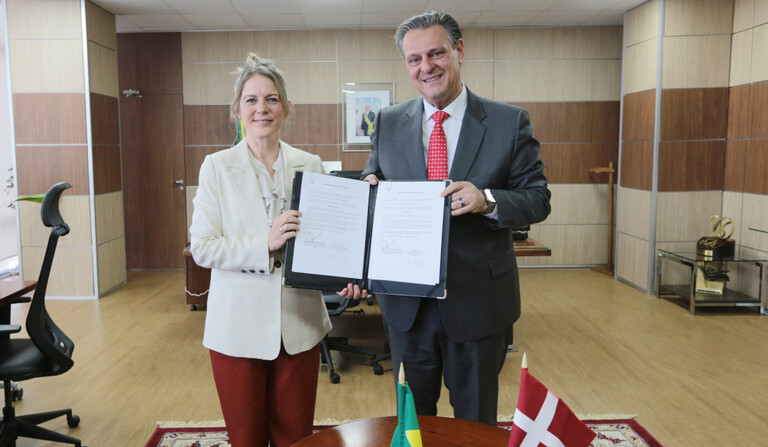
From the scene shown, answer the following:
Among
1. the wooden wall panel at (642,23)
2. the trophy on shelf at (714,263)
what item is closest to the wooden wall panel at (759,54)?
the wooden wall panel at (642,23)

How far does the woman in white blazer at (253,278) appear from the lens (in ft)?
5.98

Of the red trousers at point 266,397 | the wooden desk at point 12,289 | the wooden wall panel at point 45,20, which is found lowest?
the red trousers at point 266,397

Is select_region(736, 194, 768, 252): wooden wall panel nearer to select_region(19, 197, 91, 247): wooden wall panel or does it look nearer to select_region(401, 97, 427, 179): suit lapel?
select_region(401, 97, 427, 179): suit lapel

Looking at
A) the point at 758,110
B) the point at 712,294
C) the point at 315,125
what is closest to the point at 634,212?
the point at 712,294

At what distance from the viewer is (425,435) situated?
1475mm

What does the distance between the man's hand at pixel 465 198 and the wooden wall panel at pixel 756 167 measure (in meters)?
4.79

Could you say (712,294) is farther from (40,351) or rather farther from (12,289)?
(12,289)

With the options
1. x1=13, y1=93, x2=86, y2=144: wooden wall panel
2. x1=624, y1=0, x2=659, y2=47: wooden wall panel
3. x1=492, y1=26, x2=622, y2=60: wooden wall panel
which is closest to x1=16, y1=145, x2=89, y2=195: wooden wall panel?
x1=13, y1=93, x2=86, y2=144: wooden wall panel

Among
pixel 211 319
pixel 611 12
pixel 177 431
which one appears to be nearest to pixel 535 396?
pixel 211 319

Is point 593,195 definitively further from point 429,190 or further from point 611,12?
point 429,190

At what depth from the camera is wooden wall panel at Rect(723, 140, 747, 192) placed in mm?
5566

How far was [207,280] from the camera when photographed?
534 cm

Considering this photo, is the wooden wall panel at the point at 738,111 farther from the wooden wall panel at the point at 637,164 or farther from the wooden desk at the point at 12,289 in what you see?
the wooden desk at the point at 12,289

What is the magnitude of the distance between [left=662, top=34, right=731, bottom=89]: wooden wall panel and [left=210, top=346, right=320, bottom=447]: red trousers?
537cm
